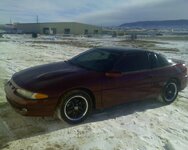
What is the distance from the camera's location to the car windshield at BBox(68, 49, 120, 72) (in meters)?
4.82

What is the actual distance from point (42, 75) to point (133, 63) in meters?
2.10

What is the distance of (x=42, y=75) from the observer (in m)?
4.42

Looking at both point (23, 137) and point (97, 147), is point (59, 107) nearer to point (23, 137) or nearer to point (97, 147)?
point (23, 137)

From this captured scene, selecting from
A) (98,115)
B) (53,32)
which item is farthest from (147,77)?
(53,32)

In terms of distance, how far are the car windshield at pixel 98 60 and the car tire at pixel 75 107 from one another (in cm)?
71

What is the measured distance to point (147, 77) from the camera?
17.3 ft

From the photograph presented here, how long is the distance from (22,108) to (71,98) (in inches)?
35.3

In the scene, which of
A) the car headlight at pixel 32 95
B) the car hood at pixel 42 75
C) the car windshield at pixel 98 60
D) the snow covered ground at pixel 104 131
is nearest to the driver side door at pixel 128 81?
the car windshield at pixel 98 60

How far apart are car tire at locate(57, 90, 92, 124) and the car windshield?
71cm

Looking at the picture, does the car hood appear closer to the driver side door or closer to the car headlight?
the car headlight

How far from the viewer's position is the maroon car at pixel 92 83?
4.04 metres

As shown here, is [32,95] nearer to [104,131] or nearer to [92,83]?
[92,83]

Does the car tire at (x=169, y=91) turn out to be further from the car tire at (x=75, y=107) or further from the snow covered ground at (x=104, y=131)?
the car tire at (x=75, y=107)

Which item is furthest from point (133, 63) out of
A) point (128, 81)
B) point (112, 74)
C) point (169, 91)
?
point (169, 91)
